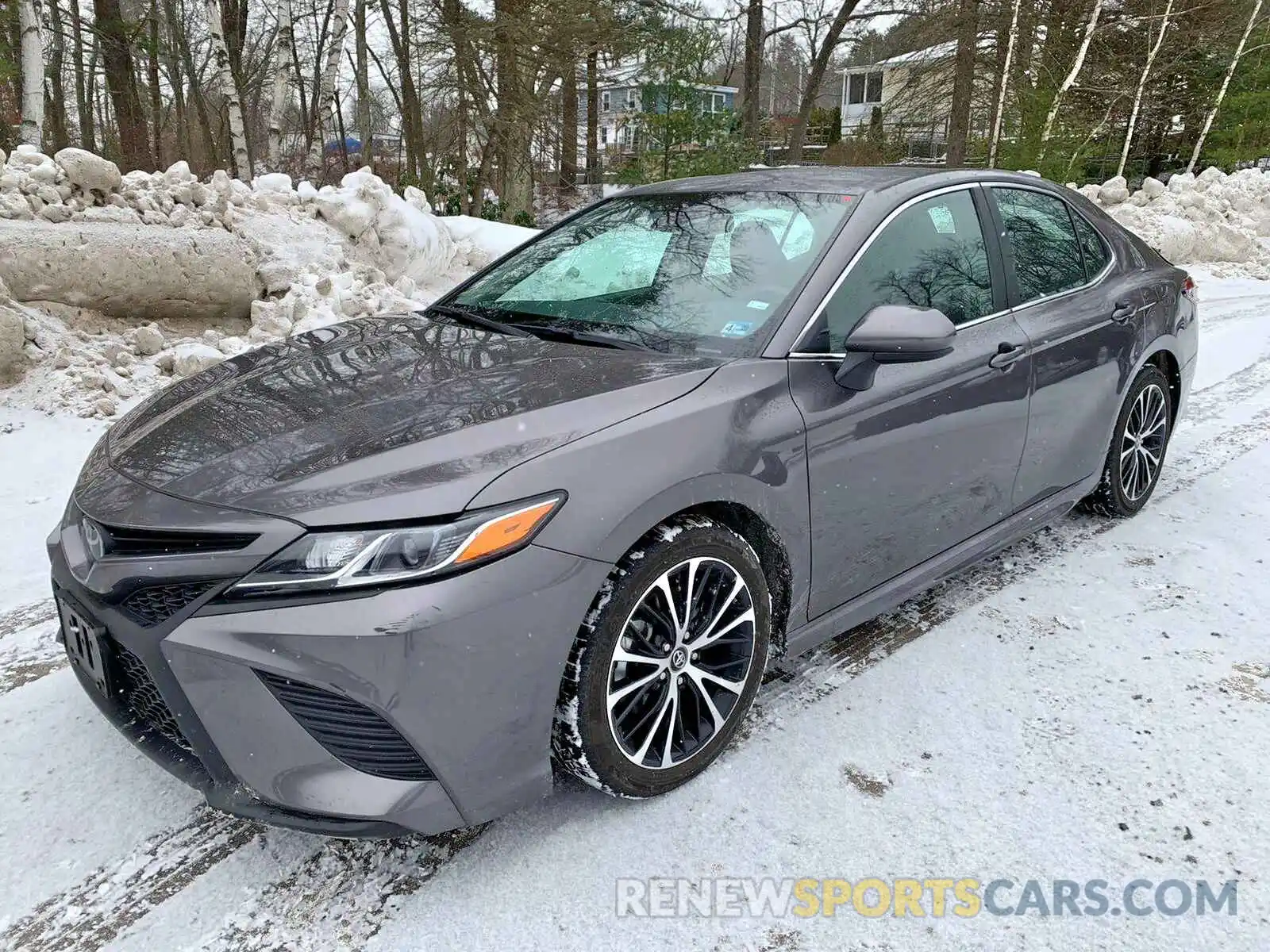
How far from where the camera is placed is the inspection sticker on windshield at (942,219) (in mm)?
3225

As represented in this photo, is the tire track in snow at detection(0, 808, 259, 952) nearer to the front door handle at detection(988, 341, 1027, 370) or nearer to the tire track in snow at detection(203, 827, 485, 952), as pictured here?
the tire track in snow at detection(203, 827, 485, 952)

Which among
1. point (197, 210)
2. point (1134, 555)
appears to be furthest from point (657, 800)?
point (197, 210)

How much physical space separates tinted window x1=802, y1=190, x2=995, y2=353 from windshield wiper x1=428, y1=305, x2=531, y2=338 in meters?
0.92

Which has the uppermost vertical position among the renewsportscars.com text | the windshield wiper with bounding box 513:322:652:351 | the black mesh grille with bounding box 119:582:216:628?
the windshield wiper with bounding box 513:322:652:351

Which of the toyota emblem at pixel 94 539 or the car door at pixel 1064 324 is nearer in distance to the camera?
the toyota emblem at pixel 94 539

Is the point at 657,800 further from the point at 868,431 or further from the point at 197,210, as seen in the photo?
the point at 197,210

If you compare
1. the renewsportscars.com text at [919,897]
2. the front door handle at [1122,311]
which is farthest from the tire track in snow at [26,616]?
the front door handle at [1122,311]

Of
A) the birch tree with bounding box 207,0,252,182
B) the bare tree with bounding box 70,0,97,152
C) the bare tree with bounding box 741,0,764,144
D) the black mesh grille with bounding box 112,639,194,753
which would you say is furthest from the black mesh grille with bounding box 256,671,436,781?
the bare tree with bounding box 741,0,764,144

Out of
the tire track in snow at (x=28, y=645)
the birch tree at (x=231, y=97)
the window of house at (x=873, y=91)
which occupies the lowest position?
the tire track in snow at (x=28, y=645)

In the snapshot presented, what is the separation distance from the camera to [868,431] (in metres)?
2.79

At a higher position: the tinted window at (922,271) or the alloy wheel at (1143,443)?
the tinted window at (922,271)

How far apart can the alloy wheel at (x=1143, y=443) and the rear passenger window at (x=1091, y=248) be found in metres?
0.61

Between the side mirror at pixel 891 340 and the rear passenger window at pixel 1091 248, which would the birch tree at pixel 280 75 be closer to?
the rear passenger window at pixel 1091 248

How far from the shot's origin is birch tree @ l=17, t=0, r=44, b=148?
10.6 metres
